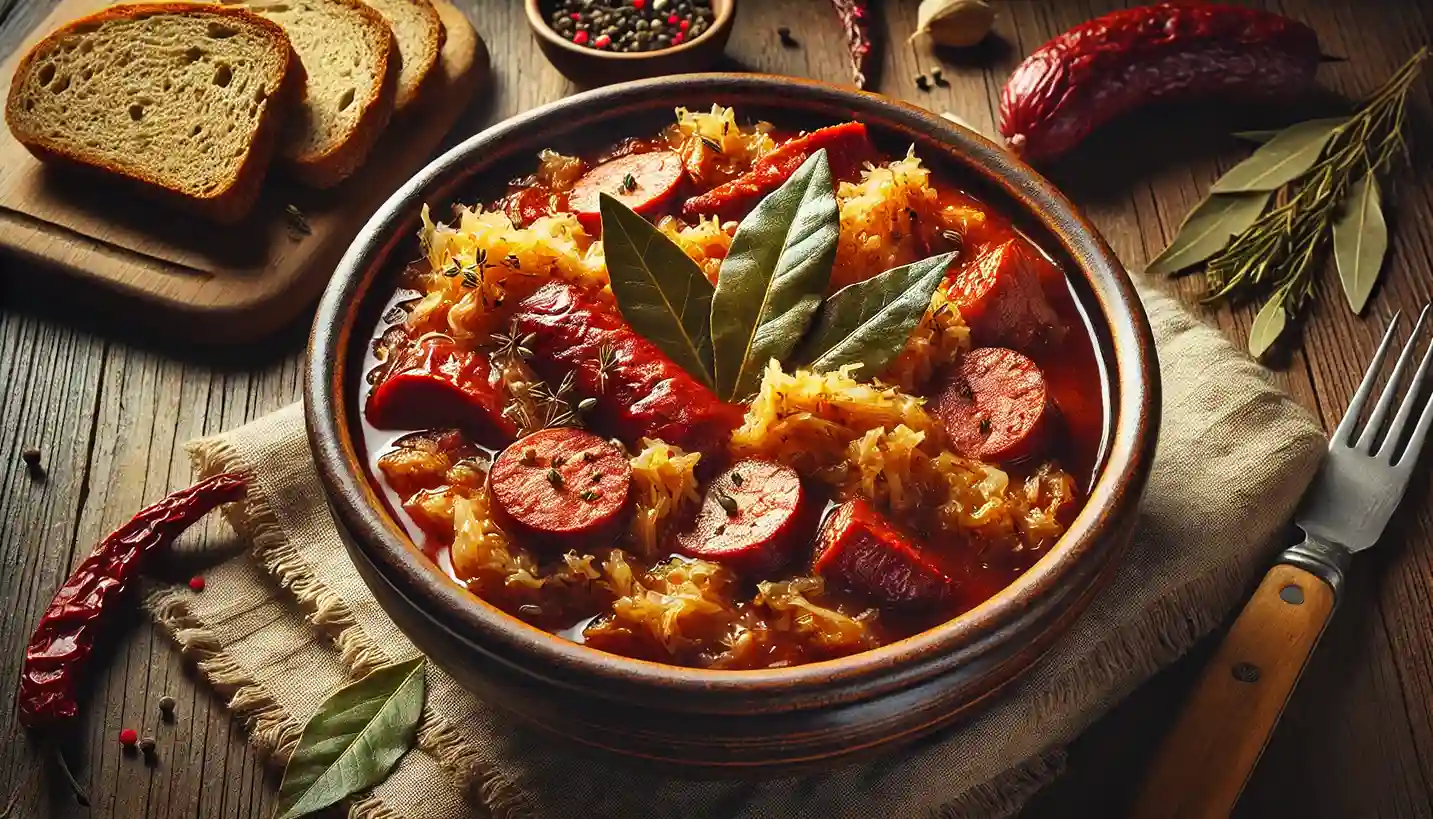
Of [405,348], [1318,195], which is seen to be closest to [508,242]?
[405,348]

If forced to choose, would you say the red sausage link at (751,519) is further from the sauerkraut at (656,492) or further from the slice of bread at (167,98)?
the slice of bread at (167,98)

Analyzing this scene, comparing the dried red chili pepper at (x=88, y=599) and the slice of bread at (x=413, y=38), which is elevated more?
the slice of bread at (x=413, y=38)

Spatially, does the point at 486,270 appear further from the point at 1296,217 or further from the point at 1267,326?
the point at 1296,217

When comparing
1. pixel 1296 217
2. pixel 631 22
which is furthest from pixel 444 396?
pixel 1296 217

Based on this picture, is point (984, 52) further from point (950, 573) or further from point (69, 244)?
point (69, 244)

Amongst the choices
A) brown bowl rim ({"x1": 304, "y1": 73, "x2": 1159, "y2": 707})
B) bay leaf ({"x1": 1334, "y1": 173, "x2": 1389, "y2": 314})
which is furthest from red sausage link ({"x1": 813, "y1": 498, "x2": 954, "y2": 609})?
bay leaf ({"x1": 1334, "y1": 173, "x2": 1389, "y2": 314})

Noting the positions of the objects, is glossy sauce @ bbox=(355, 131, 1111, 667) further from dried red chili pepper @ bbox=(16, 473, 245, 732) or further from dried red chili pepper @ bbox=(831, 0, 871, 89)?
dried red chili pepper @ bbox=(831, 0, 871, 89)

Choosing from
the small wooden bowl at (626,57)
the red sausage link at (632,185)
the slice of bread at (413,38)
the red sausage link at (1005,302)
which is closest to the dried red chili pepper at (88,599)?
the red sausage link at (632,185)
